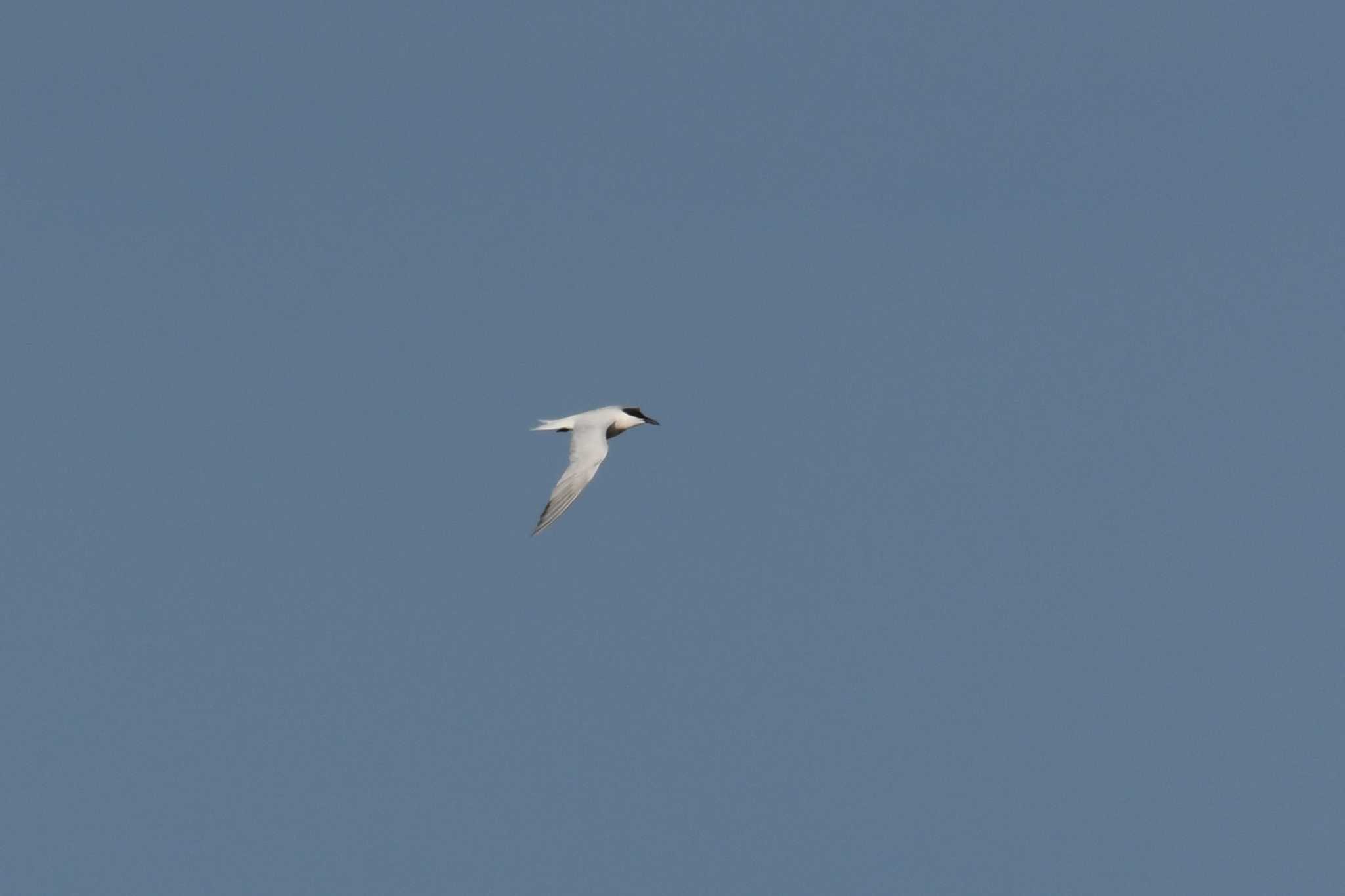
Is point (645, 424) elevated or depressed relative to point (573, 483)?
elevated

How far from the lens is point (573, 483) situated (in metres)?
56.4

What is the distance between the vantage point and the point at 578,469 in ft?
188

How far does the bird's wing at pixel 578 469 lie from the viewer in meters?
54.7

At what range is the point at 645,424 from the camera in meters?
66.2

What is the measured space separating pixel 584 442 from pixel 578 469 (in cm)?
228

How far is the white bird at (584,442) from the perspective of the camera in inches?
2173

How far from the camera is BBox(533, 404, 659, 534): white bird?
5519 cm

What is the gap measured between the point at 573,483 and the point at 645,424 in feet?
33.0

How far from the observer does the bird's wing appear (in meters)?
54.7

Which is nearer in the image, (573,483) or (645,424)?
(573,483)

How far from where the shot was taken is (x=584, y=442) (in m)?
59.3
